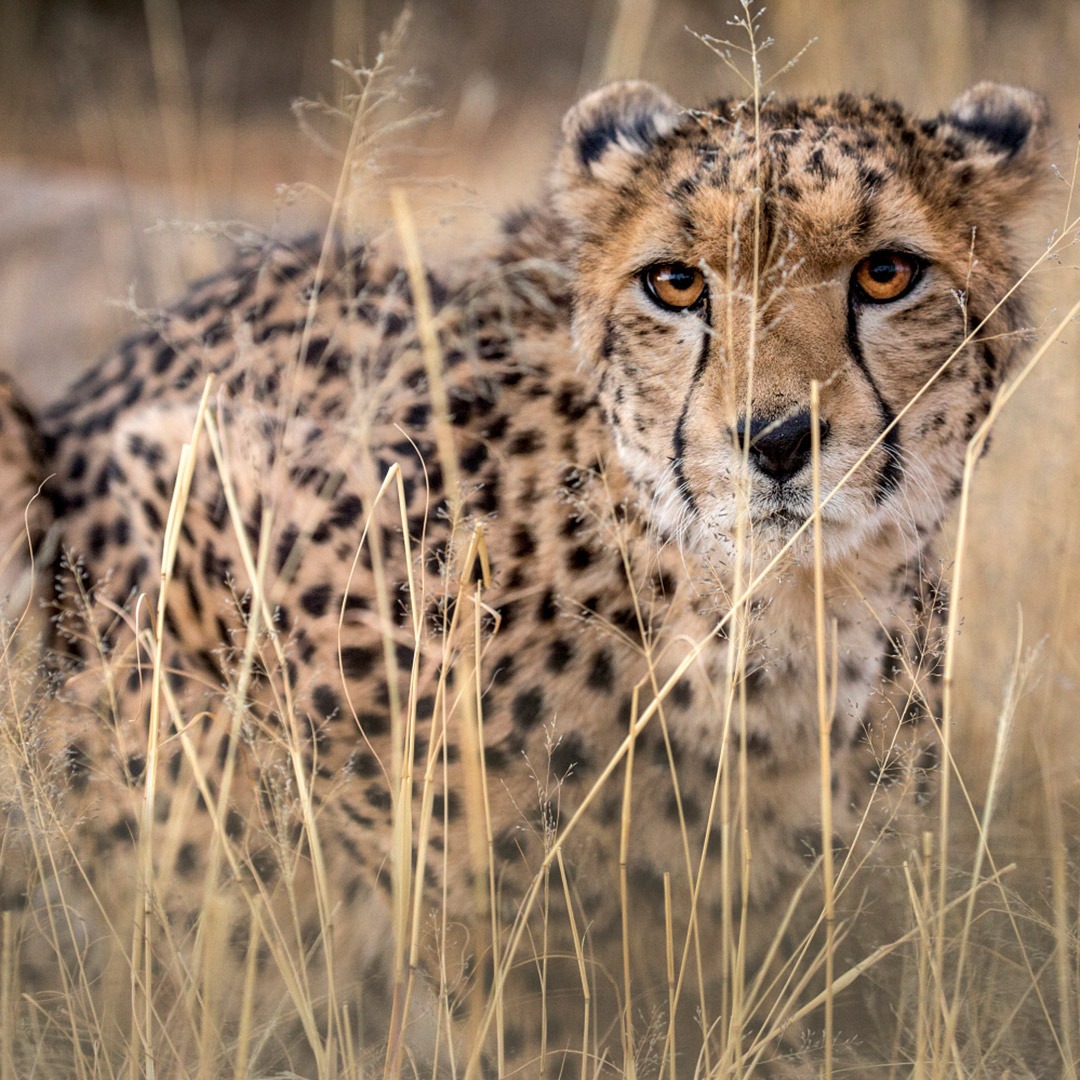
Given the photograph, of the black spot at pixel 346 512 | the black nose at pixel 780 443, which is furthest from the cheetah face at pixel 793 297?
the black spot at pixel 346 512

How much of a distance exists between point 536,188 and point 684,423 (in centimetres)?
91

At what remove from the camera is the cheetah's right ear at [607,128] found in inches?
74.4

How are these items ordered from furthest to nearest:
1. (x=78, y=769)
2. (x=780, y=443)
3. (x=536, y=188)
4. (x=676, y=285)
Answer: (x=536, y=188) < (x=78, y=769) < (x=676, y=285) < (x=780, y=443)

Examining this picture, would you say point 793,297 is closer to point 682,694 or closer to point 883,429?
point 883,429

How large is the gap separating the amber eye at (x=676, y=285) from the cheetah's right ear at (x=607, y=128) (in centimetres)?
22

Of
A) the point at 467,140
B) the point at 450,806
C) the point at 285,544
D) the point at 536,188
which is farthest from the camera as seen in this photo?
the point at 467,140

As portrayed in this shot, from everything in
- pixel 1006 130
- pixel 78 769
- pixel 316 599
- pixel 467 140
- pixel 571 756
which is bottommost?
pixel 78 769

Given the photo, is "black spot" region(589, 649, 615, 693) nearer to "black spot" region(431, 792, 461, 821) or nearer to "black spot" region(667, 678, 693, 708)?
"black spot" region(667, 678, 693, 708)

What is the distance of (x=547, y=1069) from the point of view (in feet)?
5.49

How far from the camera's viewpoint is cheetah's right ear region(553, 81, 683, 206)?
189 centimetres

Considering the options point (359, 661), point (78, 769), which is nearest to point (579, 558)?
point (359, 661)

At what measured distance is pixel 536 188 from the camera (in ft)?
7.84

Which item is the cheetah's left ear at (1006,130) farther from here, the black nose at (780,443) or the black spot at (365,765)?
the black spot at (365,765)

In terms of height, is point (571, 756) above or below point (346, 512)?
below
